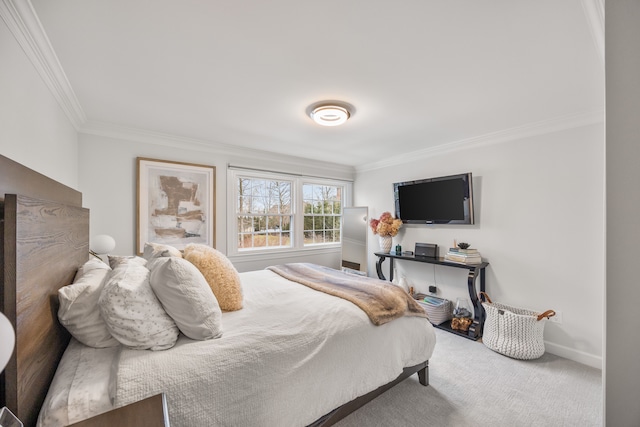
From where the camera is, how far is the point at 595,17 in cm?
132

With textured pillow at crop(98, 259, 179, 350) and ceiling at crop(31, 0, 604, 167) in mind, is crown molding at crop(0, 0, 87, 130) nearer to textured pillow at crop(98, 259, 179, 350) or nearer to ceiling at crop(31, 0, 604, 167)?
ceiling at crop(31, 0, 604, 167)

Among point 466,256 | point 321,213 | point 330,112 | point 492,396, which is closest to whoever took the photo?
point 492,396

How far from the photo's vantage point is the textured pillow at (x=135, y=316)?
1.17 metres

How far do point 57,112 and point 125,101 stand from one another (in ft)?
1.57

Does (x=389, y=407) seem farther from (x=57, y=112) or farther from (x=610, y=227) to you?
(x=57, y=112)

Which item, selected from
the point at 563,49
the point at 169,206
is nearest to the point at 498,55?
the point at 563,49

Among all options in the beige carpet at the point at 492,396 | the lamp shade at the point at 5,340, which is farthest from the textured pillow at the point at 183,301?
the beige carpet at the point at 492,396

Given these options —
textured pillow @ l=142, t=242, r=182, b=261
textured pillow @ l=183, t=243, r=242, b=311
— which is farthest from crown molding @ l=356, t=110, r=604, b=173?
textured pillow @ l=142, t=242, r=182, b=261

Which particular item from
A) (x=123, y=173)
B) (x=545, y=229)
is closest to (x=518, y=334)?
(x=545, y=229)

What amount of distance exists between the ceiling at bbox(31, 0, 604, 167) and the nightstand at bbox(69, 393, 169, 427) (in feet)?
5.54

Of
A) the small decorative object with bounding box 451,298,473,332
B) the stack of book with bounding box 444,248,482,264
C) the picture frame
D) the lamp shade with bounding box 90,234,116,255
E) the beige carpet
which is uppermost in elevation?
the picture frame

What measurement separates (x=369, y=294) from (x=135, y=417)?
157 centimetres

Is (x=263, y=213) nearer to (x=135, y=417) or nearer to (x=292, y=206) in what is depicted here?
(x=292, y=206)

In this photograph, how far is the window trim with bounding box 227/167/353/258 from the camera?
373 centimetres
